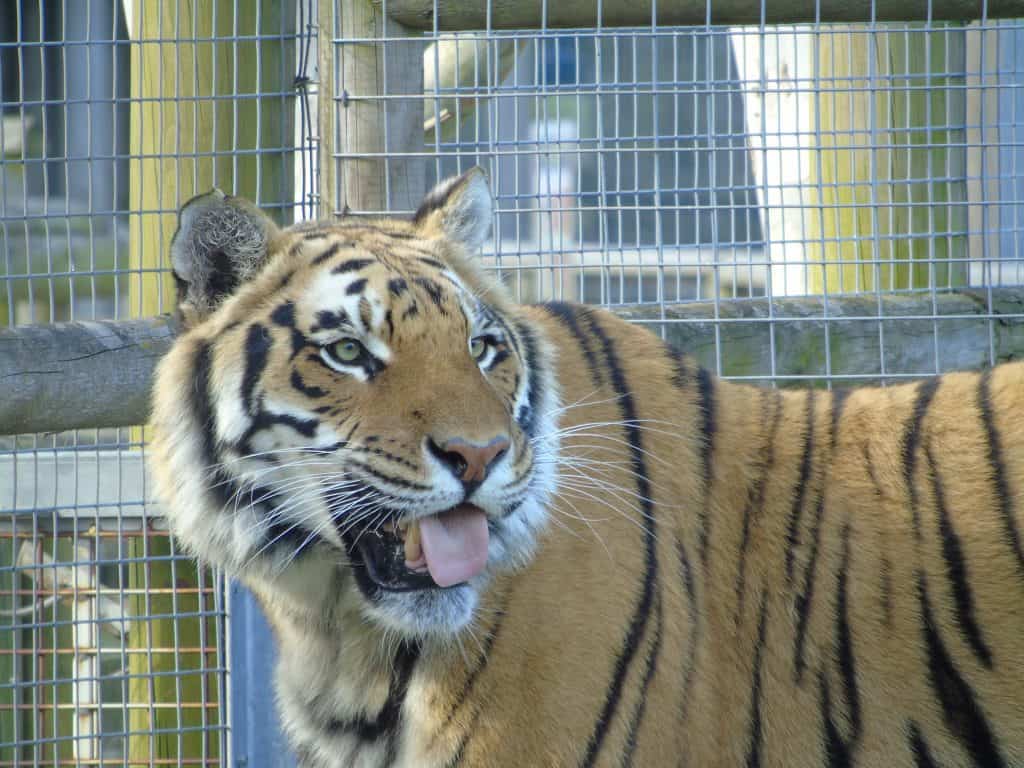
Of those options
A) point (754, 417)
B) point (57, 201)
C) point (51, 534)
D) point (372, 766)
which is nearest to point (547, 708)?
point (372, 766)

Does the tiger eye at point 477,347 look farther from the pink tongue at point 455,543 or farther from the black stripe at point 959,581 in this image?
the black stripe at point 959,581

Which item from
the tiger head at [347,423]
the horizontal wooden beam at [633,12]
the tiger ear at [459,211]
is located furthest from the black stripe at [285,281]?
the horizontal wooden beam at [633,12]

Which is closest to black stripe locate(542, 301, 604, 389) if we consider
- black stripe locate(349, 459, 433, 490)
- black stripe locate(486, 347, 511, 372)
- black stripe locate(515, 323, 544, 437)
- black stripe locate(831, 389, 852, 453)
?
black stripe locate(515, 323, 544, 437)

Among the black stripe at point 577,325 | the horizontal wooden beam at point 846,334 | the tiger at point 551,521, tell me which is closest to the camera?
the tiger at point 551,521

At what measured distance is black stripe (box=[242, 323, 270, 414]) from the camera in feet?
6.40

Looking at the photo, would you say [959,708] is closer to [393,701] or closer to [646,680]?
[646,680]

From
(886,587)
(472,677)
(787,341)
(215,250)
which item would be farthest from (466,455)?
(787,341)

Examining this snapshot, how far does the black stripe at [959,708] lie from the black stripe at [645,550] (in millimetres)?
517

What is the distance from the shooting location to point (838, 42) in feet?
13.1

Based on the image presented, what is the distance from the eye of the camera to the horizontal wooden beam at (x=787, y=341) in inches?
101

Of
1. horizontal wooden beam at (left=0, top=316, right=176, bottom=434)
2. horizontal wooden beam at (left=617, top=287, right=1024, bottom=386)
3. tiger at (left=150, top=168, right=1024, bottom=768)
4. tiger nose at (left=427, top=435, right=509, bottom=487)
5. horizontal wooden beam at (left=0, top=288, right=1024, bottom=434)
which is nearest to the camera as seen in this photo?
tiger nose at (left=427, top=435, right=509, bottom=487)

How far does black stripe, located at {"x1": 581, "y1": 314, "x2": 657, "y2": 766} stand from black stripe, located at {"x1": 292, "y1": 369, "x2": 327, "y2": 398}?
0.53m

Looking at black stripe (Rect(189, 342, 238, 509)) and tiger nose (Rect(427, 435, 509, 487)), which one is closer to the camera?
tiger nose (Rect(427, 435, 509, 487))

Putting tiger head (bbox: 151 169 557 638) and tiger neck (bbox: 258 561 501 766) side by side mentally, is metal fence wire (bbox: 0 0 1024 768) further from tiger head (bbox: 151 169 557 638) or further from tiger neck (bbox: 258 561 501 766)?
tiger neck (bbox: 258 561 501 766)
